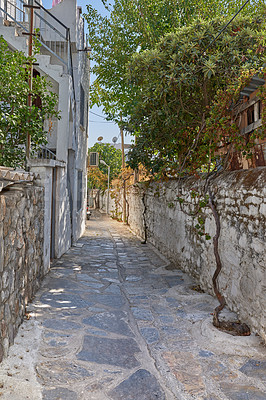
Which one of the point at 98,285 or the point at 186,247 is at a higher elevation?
the point at 186,247

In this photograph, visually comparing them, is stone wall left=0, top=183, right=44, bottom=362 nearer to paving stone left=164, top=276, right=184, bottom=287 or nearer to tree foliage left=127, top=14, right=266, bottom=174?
paving stone left=164, top=276, right=184, bottom=287

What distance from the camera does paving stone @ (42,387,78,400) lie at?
2621 mm

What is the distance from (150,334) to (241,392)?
133cm

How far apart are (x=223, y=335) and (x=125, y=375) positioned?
129 centimetres

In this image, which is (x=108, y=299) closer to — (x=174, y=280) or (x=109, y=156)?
(x=174, y=280)

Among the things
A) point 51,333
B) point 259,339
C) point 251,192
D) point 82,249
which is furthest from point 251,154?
point 82,249

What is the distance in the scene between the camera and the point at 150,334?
12.8 ft

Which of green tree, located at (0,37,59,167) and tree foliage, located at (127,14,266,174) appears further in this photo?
green tree, located at (0,37,59,167)

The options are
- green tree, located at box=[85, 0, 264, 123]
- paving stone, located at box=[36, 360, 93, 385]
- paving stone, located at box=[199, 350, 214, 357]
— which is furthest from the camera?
green tree, located at box=[85, 0, 264, 123]

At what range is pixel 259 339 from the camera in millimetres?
3545

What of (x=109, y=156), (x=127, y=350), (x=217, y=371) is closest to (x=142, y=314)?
(x=127, y=350)

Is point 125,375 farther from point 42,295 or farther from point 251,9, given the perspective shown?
point 251,9

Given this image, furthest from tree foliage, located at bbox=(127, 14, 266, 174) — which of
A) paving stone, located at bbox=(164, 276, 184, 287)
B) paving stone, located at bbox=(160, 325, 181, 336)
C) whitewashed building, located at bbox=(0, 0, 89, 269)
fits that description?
paving stone, located at bbox=(160, 325, 181, 336)

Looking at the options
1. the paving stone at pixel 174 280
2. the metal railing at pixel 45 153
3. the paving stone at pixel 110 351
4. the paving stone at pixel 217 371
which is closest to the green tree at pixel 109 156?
the metal railing at pixel 45 153
